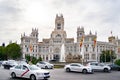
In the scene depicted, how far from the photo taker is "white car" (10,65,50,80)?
81.9 ft

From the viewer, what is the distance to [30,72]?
84.0 ft

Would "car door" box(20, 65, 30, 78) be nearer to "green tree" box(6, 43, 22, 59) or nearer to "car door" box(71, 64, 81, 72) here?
"car door" box(71, 64, 81, 72)

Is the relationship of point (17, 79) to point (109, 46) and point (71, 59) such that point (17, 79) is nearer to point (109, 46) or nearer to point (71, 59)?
point (71, 59)

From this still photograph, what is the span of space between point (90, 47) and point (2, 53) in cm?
5056

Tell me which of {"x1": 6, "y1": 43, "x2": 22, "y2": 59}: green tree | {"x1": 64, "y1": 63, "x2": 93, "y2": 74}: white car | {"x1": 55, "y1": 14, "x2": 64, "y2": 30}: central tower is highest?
{"x1": 55, "y1": 14, "x2": 64, "y2": 30}: central tower

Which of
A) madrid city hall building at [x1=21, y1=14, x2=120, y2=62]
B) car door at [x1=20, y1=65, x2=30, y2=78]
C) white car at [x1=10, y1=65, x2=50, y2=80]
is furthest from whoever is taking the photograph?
madrid city hall building at [x1=21, y1=14, x2=120, y2=62]

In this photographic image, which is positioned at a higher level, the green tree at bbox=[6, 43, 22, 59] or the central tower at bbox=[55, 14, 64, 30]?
the central tower at bbox=[55, 14, 64, 30]

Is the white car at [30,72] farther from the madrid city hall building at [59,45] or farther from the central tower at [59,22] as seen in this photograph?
the central tower at [59,22]

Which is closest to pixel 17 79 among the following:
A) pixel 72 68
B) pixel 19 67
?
pixel 19 67

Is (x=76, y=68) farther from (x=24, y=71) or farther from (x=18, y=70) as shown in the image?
(x=24, y=71)

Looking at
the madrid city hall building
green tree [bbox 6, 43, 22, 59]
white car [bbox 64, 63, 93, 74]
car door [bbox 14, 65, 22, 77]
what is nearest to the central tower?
the madrid city hall building

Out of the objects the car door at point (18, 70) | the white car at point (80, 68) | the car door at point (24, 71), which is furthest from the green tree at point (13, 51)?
the car door at point (24, 71)

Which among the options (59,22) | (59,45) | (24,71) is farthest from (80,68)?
(59,22)

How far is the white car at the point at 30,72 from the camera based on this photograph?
81.9ft
